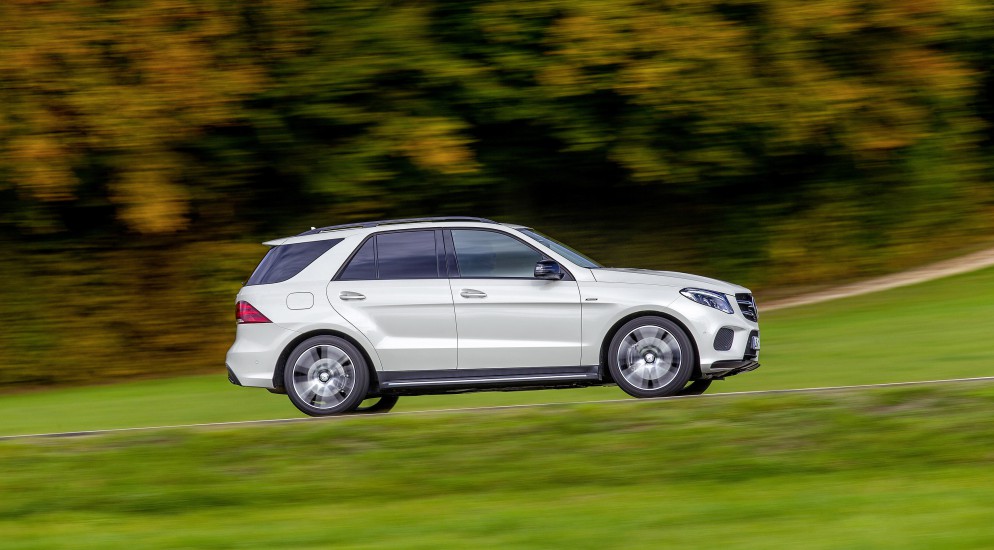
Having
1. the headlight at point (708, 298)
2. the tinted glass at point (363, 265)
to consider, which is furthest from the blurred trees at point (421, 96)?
the headlight at point (708, 298)

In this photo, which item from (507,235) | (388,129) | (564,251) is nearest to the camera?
(507,235)

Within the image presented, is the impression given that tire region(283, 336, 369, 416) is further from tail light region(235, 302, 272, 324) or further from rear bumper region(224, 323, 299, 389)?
tail light region(235, 302, 272, 324)

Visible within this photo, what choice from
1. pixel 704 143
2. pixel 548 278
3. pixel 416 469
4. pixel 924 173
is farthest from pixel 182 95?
pixel 924 173

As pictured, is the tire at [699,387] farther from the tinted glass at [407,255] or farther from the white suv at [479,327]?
the tinted glass at [407,255]

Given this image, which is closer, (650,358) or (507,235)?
(650,358)

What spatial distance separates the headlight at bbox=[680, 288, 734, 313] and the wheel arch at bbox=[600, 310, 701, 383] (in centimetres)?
22

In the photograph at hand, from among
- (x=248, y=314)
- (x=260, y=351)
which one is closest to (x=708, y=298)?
(x=260, y=351)

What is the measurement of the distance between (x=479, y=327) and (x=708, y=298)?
70.3 inches

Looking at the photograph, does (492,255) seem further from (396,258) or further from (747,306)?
(747,306)

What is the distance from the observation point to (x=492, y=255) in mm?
10469

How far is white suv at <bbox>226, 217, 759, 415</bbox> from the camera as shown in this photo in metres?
10.1

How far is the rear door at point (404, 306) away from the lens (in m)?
10.2

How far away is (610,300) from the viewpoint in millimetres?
10125

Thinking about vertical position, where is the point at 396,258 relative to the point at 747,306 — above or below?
above
